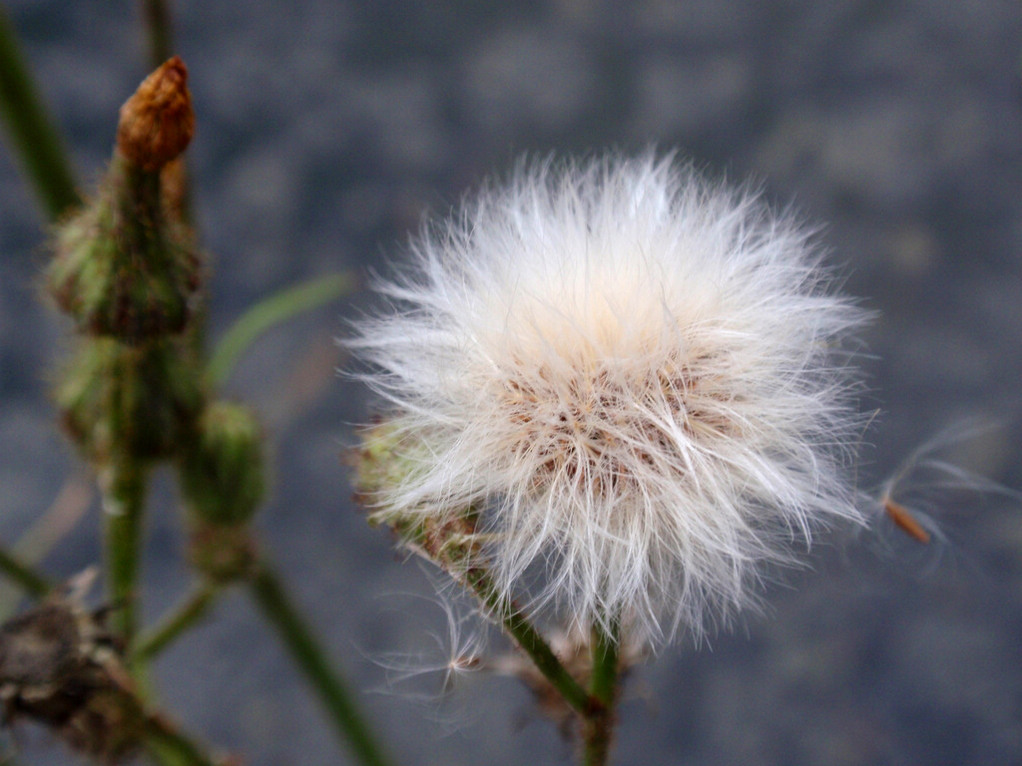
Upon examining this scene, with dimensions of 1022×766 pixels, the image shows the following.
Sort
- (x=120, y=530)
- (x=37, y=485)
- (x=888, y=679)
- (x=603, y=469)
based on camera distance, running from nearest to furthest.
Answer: (x=603, y=469) < (x=120, y=530) < (x=888, y=679) < (x=37, y=485)

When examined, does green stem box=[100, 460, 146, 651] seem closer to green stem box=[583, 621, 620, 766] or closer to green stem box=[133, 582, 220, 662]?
green stem box=[133, 582, 220, 662]

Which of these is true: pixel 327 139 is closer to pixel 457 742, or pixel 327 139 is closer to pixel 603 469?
pixel 457 742

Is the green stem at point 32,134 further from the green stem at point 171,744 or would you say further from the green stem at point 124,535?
the green stem at point 171,744

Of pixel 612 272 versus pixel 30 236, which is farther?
pixel 30 236

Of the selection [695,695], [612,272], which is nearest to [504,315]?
[612,272]

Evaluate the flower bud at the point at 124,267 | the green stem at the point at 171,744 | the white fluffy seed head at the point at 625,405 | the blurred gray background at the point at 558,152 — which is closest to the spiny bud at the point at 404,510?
the white fluffy seed head at the point at 625,405

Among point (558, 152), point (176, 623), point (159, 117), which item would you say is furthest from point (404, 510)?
point (558, 152)
